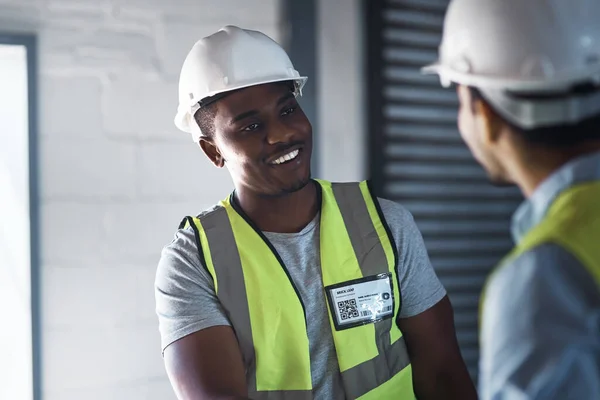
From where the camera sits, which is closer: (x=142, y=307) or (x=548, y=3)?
(x=548, y=3)

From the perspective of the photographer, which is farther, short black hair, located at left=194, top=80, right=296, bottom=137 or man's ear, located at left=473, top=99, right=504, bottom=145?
short black hair, located at left=194, top=80, right=296, bottom=137

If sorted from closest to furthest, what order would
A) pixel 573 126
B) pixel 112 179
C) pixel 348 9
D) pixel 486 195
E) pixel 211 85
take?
pixel 573 126, pixel 211 85, pixel 112 179, pixel 348 9, pixel 486 195

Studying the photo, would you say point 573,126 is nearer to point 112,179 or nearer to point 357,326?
point 357,326

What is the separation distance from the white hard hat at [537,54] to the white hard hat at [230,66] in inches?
27.4

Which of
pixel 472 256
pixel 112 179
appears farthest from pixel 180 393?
pixel 472 256

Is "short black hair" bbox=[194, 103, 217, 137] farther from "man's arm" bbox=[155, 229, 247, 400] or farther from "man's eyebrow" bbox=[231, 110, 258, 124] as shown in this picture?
"man's arm" bbox=[155, 229, 247, 400]

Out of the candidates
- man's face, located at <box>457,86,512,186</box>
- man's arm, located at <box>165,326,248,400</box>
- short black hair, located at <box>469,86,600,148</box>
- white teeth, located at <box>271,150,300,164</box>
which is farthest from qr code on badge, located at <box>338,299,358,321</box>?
short black hair, located at <box>469,86,600,148</box>

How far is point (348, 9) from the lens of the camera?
7.09ft

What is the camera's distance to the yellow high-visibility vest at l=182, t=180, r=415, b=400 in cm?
155

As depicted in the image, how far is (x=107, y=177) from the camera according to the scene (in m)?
1.98

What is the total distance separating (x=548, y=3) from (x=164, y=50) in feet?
4.14

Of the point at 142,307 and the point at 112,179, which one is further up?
the point at 112,179

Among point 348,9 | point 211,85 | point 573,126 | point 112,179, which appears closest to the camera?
point 573,126

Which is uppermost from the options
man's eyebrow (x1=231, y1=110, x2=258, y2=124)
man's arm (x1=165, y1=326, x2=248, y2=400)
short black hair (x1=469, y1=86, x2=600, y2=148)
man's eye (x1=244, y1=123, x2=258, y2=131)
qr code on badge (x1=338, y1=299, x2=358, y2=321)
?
man's eyebrow (x1=231, y1=110, x2=258, y2=124)
